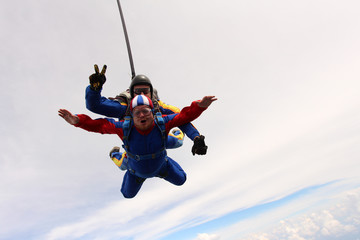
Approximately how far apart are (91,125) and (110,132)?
1.24ft

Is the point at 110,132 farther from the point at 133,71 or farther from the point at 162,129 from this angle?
the point at 133,71

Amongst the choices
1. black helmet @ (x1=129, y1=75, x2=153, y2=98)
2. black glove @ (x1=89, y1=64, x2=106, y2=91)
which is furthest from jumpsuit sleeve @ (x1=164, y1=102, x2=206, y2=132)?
black glove @ (x1=89, y1=64, x2=106, y2=91)

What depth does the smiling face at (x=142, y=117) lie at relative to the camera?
3.54m

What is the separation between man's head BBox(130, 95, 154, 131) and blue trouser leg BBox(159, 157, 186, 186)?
4.60ft

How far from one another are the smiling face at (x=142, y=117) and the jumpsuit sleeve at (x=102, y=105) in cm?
62

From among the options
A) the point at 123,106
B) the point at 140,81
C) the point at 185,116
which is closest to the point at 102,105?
the point at 123,106

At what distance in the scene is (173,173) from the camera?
481 centimetres

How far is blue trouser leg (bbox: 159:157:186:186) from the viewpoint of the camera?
4685 millimetres

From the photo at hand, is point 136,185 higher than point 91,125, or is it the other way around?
point 91,125

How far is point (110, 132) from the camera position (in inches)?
151

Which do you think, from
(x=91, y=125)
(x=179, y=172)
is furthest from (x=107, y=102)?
(x=179, y=172)

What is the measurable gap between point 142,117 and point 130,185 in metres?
2.16

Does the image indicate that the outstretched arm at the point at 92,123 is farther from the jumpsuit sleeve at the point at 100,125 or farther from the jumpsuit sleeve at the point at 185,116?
the jumpsuit sleeve at the point at 185,116

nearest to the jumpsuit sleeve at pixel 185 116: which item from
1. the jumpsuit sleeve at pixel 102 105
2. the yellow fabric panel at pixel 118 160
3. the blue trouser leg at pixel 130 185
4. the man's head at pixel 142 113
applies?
the man's head at pixel 142 113
